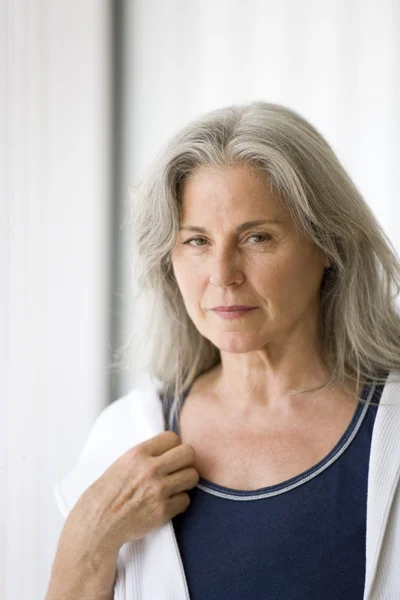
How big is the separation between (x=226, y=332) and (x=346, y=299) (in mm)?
308

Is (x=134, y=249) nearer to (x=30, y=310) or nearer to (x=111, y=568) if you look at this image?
(x=30, y=310)

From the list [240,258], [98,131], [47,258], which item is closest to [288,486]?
[240,258]

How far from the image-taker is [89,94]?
84.0 inches

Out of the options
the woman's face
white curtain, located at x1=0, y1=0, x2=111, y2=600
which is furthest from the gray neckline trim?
white curtain, located at x1=0, y1=0, x2=111, y2=600

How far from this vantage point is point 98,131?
2234 millimetres

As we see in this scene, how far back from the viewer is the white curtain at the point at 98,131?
1688 mm

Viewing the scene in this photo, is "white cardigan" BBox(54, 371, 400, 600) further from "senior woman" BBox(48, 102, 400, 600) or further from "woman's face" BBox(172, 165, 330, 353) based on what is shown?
"woman's face" BBox(172, 165, 330, 353)

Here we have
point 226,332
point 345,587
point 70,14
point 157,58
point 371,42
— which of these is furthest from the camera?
A: point 157,58

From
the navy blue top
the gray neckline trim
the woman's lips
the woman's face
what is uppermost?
the woman's face

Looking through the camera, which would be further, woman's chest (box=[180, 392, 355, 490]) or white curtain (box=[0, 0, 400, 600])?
white curtain (box=[0, 0, 400, 600])

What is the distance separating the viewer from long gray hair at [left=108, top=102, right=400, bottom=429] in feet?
4.45

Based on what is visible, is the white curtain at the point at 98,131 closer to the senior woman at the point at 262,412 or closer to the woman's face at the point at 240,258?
the senior woman at the point at 262,412

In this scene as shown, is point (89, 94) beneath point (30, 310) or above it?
above

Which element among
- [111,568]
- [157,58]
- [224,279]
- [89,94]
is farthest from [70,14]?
[111,568]
